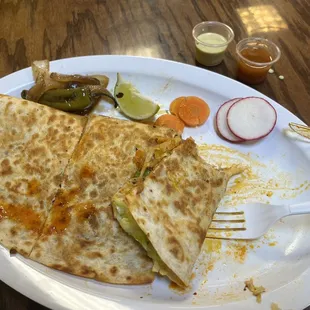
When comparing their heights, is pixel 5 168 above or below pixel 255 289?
above

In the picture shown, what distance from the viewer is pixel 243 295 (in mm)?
2324

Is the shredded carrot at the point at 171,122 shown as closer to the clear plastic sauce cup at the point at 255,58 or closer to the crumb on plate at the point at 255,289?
the clear plastic sauce cup at the point at 255,58

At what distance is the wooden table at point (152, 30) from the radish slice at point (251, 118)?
0.51 m

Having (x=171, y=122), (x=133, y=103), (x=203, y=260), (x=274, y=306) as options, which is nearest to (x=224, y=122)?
(x=171, y=122)

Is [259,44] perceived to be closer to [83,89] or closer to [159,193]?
[83,89]

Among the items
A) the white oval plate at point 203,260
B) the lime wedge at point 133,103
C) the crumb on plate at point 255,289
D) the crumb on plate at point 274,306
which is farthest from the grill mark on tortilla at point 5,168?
the crumb on plate at point 274,306

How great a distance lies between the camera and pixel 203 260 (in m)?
2.51

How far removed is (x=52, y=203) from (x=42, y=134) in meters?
0.55

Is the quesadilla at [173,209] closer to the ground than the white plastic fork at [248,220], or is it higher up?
higher up

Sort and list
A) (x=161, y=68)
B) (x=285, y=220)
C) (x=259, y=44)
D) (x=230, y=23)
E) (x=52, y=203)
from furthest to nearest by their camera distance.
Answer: (x=230, y=23), (x=259, y=44), (x=161, y=68), (x=285, y=220), (x=52, y=203)

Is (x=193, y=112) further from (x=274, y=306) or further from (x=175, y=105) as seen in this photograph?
(x=274, y=306)

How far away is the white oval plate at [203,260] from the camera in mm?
2211

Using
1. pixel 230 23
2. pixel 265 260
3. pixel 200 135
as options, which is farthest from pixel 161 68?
pixel 265 260

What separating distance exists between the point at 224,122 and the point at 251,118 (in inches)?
9.0
